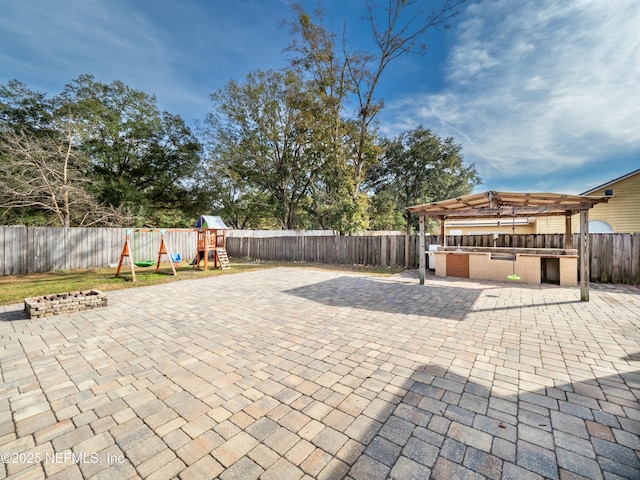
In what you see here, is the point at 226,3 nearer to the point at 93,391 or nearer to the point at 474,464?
the point at 93,391

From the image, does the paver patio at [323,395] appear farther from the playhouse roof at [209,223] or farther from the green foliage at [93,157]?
the green foliage at [93,157]

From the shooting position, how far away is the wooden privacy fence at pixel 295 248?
7102 millimetres

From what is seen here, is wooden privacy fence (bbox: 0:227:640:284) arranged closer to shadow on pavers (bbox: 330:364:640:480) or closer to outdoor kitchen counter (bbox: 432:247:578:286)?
outdoor kitchen counter (bbox: 432:247:578:286)

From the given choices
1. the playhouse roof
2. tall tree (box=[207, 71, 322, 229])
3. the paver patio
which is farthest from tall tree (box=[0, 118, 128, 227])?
the paver patio

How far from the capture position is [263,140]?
19.2m

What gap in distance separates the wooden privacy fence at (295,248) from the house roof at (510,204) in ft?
3.80

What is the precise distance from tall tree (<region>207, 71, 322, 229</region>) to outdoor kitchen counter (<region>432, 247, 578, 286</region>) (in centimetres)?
1231

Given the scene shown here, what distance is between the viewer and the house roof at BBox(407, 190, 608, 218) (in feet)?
16.8

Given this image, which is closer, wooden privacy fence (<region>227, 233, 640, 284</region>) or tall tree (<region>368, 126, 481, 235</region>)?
wooden privacy fence (<region>227, 233, 640, 284</region>)

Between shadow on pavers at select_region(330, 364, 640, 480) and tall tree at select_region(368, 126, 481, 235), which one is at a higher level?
tall tree at select_region(368, 126, 481, 235)

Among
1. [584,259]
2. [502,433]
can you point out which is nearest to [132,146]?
[502,433]

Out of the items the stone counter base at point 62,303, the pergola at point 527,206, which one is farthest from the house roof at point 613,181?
the stone counter base at point 62,303

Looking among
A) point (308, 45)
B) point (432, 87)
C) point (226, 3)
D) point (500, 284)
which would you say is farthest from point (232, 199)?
point (500, 284)

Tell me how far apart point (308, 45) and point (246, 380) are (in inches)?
644
